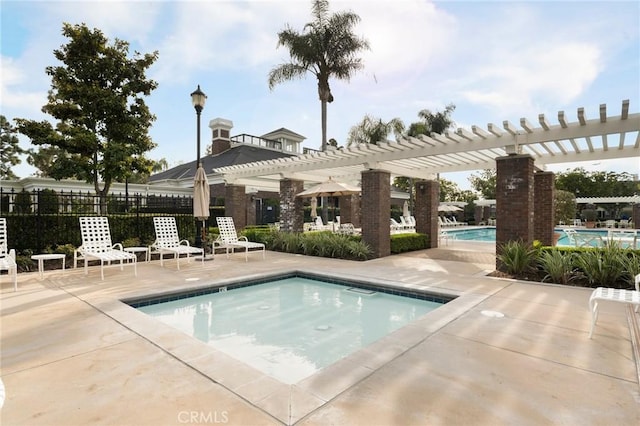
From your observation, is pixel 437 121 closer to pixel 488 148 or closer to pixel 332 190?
pixel 332 190

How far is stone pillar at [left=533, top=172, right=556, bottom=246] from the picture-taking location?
1099 centimetres

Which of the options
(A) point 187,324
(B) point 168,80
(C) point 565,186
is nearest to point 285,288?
(A) point 187,324

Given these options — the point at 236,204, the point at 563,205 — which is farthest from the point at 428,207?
the point at 563,205

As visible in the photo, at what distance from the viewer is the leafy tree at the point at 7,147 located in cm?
2388

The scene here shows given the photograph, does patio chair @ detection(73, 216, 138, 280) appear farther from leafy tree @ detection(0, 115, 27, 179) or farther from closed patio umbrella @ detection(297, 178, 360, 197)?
leafy tree @ detection(0, 115, 27, 179)

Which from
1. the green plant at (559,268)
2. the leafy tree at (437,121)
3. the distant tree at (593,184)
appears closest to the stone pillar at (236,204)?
the green plant at (559,268)

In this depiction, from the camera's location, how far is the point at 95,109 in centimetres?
1159

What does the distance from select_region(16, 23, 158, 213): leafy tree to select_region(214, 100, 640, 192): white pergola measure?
432 cm

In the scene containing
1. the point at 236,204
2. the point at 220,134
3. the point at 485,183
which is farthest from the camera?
the point at 485,183

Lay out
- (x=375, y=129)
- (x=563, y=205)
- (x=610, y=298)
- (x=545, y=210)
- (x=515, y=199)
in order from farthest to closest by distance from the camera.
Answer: (x=375, y=129), (x=563, y=205), (x=545, y=210), (x=515, y=199), (x=610, y=298)

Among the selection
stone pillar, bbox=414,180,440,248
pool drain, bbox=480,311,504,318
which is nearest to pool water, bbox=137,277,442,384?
pool drain, bbox=480,311,504,318

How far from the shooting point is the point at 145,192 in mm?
22703

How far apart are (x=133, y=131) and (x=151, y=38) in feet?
11.0

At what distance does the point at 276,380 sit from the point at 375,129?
23.6 meters
